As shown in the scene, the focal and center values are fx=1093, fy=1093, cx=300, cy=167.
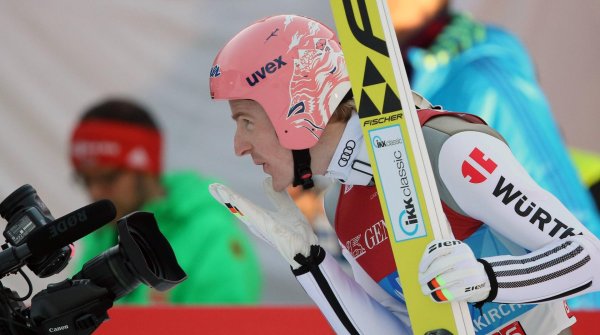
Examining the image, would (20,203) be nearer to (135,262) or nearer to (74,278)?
(74,278)

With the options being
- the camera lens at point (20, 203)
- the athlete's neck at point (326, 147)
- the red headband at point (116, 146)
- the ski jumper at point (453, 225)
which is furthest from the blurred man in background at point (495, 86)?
the camera lens at point (20, 203)

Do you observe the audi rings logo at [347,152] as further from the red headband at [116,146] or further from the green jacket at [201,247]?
the red headband at [116,146]

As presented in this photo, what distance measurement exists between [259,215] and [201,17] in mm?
2441

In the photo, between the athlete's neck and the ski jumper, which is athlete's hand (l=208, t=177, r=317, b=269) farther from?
the athlete's neck

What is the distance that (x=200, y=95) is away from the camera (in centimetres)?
486

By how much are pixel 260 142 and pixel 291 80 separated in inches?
6.6

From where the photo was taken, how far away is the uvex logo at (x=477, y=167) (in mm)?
2232

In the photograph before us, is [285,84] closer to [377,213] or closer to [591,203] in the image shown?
[377,213]

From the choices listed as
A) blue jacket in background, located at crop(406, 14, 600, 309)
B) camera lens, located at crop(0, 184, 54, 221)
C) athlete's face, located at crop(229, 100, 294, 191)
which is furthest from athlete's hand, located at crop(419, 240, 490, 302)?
blue jacket in background, located at crop(406, 14, 600, 309)

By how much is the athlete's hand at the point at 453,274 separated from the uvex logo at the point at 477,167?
0.16 meters

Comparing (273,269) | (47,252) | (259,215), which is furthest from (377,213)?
(273,269)

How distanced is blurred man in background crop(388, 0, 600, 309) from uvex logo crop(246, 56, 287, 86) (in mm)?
2296

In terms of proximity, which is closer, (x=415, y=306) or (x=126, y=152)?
(x=415, y=306)

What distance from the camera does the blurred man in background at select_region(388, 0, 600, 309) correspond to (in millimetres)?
4812
